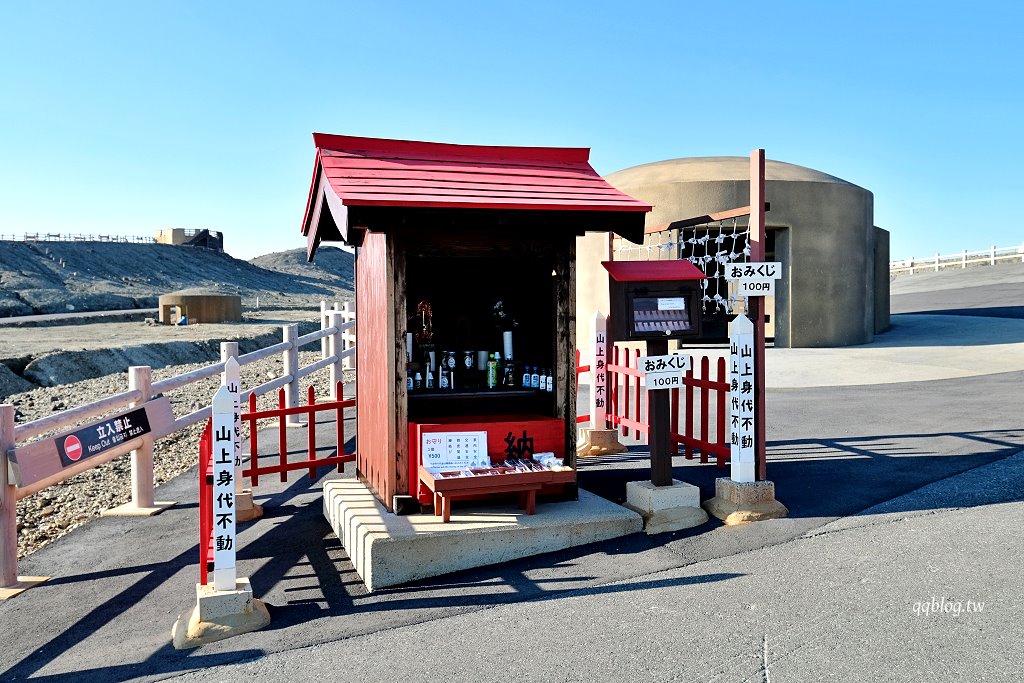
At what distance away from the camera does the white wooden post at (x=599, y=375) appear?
30.7 ft

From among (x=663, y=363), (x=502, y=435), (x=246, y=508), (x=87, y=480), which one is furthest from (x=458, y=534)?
(x=87, y=480)

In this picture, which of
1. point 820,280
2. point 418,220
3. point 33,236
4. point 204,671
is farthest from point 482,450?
point 33,236

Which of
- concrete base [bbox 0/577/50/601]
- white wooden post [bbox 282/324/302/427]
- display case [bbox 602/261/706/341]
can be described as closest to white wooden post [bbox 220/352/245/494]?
concrete base [bbox 0/577/50/601]

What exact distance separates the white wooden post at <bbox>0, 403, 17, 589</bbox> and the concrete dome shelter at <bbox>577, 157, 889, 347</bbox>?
12826 millimetres

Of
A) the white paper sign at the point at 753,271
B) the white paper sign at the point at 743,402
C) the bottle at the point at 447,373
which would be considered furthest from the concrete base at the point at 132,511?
the white paper sign at the point at 753,271

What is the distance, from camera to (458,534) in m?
5.77

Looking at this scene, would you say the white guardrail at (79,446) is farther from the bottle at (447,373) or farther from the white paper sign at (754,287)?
the white paper sign at (754,287)

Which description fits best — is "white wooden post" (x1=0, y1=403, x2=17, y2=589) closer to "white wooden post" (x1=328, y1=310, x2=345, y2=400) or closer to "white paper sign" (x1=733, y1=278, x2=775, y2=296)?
"white paper sign" (x1=733, y1=278, x2=775, y2=296)

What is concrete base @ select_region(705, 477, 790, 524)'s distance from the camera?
635 cm

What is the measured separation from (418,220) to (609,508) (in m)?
2.70

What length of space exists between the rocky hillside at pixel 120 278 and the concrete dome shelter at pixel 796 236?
37.5 m

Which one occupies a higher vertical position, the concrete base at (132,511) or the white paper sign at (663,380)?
the white paper sign at (663,380)

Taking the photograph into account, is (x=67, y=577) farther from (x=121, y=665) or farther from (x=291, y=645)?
(x=291, y=645)

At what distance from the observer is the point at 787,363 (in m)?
16.7
